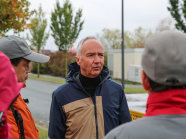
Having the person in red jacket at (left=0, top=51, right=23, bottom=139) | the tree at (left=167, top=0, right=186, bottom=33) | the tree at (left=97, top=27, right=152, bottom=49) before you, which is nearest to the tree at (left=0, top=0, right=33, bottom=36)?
the person in red jacket at (left=0, top=51, right=23, bottom=139)

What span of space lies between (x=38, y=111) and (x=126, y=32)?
39906mm

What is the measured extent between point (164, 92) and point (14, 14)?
6.79m

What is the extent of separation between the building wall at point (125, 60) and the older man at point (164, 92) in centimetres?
2714

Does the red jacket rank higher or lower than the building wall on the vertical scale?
higher

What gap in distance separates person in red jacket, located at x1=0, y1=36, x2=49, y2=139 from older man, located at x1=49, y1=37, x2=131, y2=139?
340 millimetres

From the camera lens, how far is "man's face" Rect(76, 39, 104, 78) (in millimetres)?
2781

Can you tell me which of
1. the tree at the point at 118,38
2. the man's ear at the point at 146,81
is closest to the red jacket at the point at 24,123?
the man's ear at the point at 146,81

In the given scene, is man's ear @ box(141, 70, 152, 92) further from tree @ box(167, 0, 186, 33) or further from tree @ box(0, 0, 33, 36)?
tree @ box(167, 0, 186, 33)

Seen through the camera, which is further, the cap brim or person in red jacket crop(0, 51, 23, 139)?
the cap brim

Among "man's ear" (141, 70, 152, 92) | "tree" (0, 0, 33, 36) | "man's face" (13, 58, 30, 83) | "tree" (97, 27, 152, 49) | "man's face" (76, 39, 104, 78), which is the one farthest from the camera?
"tree" (97, 27, 152, 49)

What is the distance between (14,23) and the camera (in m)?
7.66

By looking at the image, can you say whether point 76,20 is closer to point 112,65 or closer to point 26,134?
point 112,65

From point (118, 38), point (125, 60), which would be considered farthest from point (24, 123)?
point (118, 38)

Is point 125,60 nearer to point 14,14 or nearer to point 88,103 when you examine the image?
point 14,14
